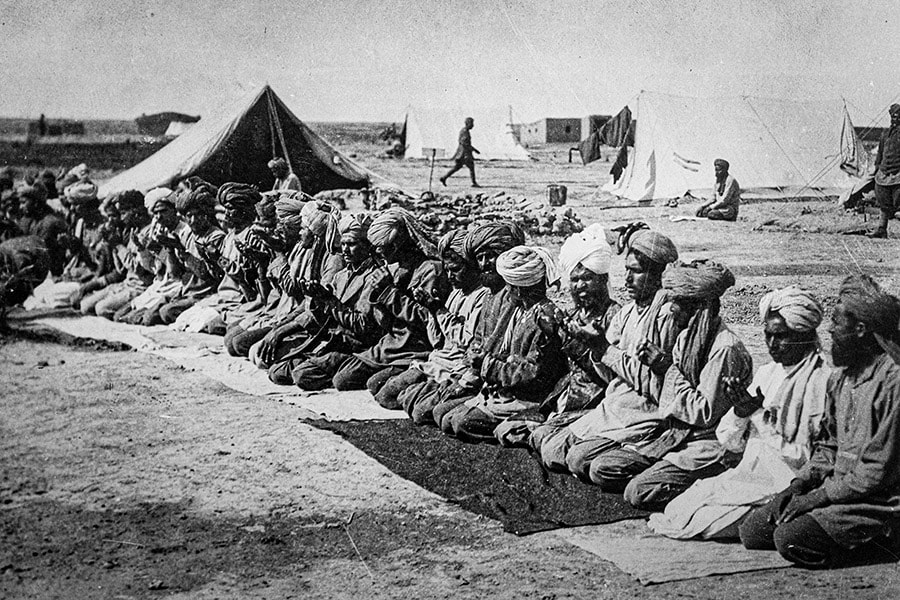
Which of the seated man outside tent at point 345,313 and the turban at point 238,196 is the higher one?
the turban at point 238,196

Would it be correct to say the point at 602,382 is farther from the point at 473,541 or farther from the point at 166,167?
the point at 166,167

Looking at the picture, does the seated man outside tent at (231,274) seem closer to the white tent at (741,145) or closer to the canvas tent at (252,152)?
the canvas tent at (252,152)

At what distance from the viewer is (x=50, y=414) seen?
6680mm

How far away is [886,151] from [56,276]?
9.40m

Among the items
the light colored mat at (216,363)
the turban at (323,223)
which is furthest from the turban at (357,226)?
the light colored mat at (216,363)

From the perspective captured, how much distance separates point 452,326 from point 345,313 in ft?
3.68

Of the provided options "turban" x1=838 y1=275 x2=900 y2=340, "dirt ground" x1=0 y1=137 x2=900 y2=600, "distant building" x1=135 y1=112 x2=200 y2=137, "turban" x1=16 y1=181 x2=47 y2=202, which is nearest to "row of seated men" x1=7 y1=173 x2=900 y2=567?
"turban" x1=838 y1=275 x2=900 y2=340

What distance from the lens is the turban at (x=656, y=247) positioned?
16.9 ft

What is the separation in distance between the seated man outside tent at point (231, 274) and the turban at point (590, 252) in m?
4.24

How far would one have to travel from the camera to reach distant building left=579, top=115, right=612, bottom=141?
22.2ft

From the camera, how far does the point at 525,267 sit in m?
5.96

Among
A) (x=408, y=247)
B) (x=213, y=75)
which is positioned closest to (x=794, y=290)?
(x=408, y=247)

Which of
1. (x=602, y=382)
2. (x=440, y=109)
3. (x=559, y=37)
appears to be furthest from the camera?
(x=440, y=109)

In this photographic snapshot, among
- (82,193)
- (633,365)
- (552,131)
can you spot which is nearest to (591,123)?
(552,131)
